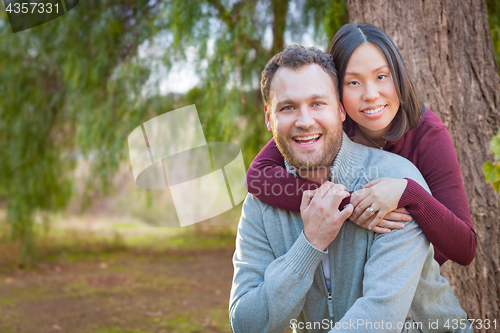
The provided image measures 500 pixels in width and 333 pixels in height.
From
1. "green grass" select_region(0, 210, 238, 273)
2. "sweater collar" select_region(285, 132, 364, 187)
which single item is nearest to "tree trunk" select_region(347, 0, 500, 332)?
"sweater collar" select_region(285, 132, 364, 187)

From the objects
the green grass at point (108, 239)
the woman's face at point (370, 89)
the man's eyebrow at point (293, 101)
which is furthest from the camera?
the green grass at point (108, 239)

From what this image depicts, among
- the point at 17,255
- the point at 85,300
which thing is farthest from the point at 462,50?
the point at 17,255

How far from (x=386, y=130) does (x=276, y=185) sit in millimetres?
622

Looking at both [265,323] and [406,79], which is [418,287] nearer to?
[265,323]

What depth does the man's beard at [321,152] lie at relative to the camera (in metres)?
1.65

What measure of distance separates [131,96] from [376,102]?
155 inches

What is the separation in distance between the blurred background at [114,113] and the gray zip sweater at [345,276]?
2007 mm

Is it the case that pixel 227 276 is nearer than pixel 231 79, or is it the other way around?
pixel 231 79

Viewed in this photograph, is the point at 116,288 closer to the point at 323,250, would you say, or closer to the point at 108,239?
the point at 108,239

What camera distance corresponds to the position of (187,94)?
17.5 ft

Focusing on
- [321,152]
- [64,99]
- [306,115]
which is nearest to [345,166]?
[321,152]

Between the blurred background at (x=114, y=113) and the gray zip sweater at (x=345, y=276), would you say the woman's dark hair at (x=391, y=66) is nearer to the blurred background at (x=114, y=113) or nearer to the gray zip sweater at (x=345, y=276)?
the gray zip sweater at (x=345, y=276)

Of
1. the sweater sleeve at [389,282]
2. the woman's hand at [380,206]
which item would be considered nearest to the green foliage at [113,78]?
the woman's hand at [380,206]

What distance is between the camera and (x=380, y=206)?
1.47m
